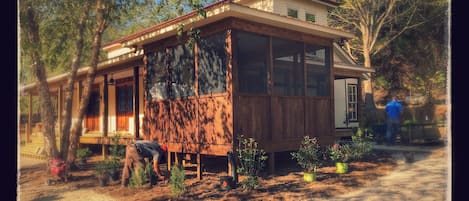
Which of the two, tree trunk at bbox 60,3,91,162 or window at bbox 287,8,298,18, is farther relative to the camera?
window at bbox 287,8,298,18

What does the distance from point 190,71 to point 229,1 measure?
7.64ft

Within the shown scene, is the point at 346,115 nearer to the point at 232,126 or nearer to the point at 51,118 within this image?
the point at 232,126

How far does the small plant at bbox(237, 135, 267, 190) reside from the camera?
265 inches

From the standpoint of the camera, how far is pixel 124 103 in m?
13.8

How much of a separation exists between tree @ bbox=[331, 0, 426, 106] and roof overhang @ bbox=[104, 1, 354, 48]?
33.0ft

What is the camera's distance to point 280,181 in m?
7.51

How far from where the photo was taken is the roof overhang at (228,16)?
7.11 m

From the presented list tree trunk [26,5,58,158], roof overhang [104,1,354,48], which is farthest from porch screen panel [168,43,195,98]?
tree trunk [26,5,58,158]

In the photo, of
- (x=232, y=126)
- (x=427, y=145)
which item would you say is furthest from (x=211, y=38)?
(x=427, y=145)

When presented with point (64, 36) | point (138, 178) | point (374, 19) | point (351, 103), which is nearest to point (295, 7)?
point (351, 103)

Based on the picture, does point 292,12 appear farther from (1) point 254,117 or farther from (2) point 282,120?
(1) point 254,117

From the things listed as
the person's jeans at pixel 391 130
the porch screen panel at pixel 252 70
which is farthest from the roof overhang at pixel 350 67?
the porch screen panel at pixel 252 70

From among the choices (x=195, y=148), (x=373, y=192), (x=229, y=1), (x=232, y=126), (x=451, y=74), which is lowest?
(x=373, y=192)

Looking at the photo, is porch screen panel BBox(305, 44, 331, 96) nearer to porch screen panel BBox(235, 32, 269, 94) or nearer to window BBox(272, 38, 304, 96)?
window BBox(272, 38, 304, 96)
